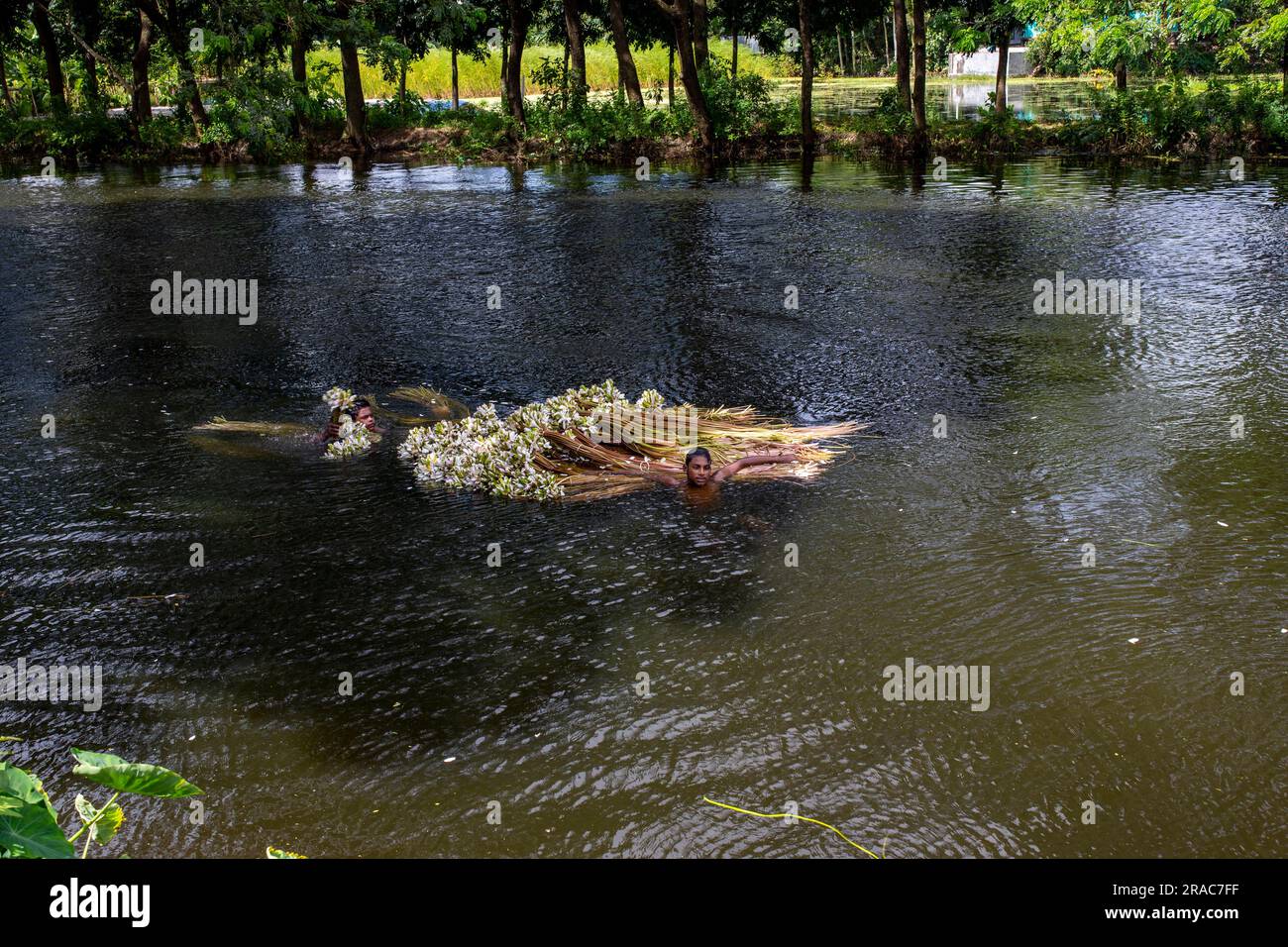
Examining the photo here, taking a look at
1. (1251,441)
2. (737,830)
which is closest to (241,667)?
(737,830)

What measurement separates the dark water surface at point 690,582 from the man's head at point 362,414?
36 centimetres

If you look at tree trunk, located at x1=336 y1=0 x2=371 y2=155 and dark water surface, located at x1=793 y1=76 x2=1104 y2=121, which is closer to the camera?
tree trunk, located at x1=336 y1=0 x2=371 y2=155

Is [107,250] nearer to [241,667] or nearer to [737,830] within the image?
[241,667]

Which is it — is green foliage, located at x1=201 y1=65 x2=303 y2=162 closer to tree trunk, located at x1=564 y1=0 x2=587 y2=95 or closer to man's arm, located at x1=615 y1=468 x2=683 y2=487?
man's arm, located at x1=615 y1=468 x2=683 y2=487

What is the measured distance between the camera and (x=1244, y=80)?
97.1ft

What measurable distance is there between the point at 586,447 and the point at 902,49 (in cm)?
2687

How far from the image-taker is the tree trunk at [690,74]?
96.3ft

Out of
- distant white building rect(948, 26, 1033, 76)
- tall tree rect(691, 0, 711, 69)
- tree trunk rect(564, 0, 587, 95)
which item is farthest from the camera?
distant white building rect(948, 26, 1033, 76)

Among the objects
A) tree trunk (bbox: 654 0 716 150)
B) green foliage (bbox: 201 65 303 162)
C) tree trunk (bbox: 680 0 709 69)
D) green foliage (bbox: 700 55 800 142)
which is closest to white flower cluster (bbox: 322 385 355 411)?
green foliage (bbox: 201 65 303 162)

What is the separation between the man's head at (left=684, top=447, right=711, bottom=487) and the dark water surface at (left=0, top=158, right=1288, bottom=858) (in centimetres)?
44

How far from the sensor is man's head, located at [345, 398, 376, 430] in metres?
9.91

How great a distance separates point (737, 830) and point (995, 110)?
31209mm

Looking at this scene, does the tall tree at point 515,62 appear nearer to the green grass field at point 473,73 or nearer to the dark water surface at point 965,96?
the dark water surface at point 965,96

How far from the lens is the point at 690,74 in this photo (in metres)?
30.7
